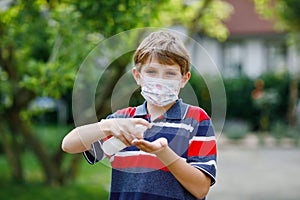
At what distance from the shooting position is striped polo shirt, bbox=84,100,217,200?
1.95 metres

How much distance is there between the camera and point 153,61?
1.92 meters

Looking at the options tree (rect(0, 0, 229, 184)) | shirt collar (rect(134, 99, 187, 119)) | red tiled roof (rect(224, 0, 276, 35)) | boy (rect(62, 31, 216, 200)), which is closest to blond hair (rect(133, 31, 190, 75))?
boy (rect(62, 31, 216, 200))

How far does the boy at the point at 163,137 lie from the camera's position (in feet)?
6.27

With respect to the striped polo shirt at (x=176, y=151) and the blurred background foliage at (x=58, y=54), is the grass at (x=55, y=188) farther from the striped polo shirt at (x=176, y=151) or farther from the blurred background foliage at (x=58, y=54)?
the striped polo shirt at (x=176, y=151)

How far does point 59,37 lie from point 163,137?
372cm

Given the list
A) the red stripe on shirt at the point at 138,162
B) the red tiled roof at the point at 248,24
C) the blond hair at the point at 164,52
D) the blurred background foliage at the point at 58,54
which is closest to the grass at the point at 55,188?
the blurred background foliage at the point at 58,54

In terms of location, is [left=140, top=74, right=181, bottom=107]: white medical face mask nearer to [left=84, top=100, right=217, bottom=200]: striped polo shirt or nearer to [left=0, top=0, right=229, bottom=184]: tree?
[left=84, top=100, right=217, bottom=200]: striped polo shirt

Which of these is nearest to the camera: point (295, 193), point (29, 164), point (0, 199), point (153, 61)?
point (153, 61)

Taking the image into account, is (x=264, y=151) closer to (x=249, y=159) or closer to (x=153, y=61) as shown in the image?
(x=249, y=159)

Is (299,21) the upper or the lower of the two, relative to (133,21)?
lower

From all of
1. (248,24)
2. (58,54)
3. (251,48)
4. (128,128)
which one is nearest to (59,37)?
(58,54)

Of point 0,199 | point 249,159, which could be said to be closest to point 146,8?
point 0,199

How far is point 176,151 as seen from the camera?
1.93 metres

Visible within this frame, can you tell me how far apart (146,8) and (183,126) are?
9.68 feet
